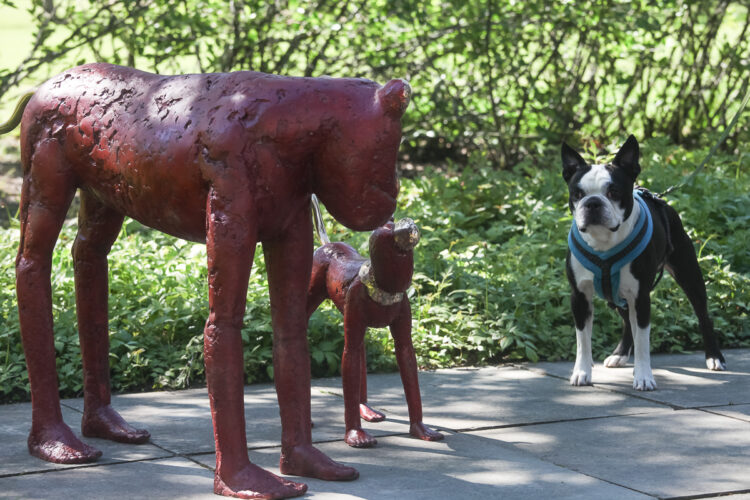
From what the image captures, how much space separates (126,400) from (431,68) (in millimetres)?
7964

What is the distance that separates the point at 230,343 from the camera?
3701 mm

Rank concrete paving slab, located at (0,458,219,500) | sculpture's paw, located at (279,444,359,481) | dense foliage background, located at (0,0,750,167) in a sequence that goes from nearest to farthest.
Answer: concrete paving slab, located at (0,458,219,500) → sculpture's paw, located at (279,444,359,481) → dense foliage background, located at (0,0,750,167)

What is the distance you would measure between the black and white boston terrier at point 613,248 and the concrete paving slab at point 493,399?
298mm

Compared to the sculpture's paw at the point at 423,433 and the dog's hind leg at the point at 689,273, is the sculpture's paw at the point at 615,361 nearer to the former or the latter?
the dog's hind leg at the point at 689,273

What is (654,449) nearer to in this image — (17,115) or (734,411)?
(734,411)

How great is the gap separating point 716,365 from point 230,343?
3821mm

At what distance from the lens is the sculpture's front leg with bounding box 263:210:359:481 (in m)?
3.93

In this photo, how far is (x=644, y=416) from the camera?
16.8ft

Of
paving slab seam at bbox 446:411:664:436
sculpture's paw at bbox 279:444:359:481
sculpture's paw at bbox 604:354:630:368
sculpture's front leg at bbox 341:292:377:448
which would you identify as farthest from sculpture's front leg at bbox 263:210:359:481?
sculpture's paw at bbox 604:354:630:368

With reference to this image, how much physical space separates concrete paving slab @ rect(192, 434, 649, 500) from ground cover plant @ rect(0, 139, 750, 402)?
1753 mm

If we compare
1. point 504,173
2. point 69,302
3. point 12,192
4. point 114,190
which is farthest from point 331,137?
point 12,192

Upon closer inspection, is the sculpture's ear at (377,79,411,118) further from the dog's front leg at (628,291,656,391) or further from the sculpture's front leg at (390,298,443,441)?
the dog's front leg at (628,291,656,391)

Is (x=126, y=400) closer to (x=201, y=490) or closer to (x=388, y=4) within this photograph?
(x=201, y=490)

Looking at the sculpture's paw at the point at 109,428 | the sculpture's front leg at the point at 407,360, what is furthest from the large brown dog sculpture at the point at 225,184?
the sculpture's front leg at the point at 407,360
